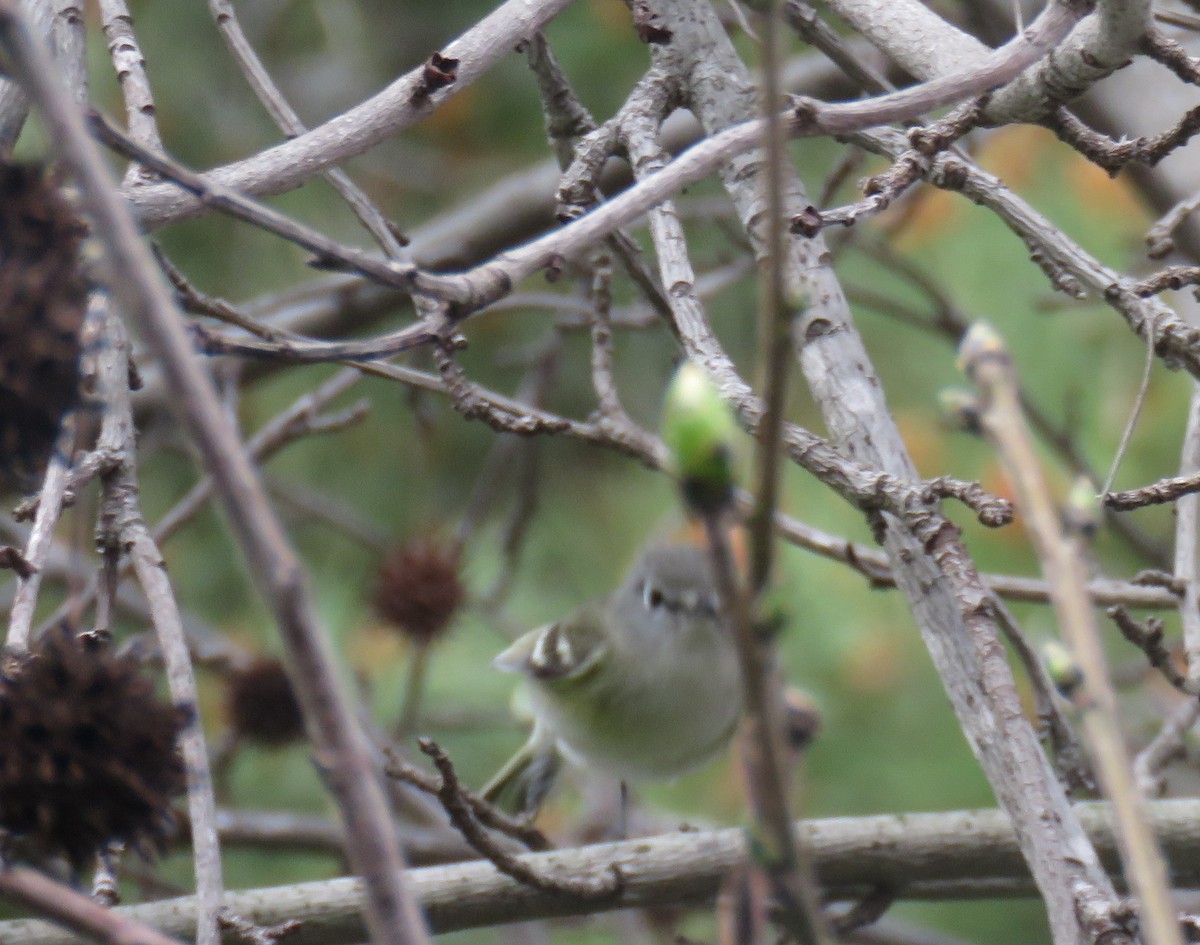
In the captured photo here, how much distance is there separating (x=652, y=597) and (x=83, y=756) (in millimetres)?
1638

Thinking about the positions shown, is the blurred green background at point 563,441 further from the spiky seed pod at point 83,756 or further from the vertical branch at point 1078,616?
the vertical branch at point 1078,616

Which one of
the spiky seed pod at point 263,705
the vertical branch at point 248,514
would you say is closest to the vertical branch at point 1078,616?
the vertical branch at point 248,514

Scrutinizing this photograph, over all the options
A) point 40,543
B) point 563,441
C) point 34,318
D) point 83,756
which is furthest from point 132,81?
point 563,441

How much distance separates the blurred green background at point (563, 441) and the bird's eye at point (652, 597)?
2.01 feet

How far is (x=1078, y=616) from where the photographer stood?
0.61 meters

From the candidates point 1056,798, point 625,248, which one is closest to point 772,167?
point 1056,798

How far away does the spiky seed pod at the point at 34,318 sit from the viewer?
97 cm

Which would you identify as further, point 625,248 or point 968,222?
point 968,222

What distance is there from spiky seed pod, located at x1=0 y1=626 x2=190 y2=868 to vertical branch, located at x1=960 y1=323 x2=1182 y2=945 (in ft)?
2.49

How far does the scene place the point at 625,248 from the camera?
178 cm

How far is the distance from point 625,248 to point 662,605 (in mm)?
980

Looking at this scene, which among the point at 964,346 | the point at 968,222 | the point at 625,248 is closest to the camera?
the point at 964,346

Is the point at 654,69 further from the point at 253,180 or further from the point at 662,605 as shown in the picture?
the point at 662,605

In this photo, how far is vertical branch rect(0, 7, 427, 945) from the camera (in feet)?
1.82
